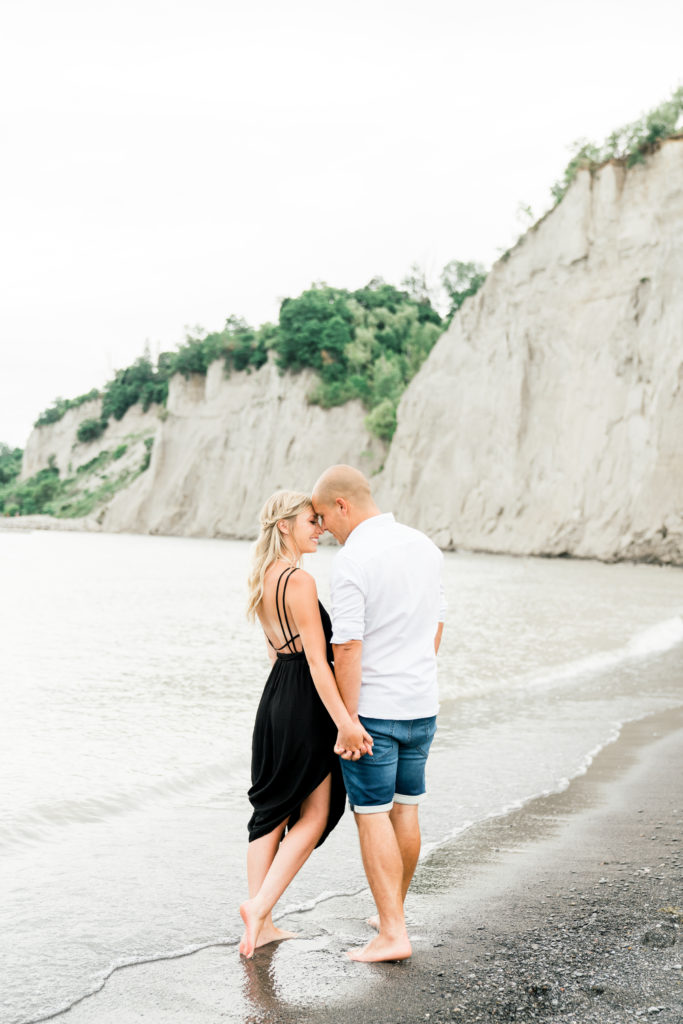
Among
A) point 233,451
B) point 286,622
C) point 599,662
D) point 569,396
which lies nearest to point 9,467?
point 233,451

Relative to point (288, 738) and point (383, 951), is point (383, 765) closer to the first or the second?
point (288, 738)

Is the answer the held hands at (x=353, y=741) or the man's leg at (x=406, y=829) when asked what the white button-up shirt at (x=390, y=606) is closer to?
the held hands at (x=353, y=741)

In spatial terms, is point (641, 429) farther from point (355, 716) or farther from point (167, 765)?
point (355, 716)

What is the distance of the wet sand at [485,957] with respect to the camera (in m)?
2.83

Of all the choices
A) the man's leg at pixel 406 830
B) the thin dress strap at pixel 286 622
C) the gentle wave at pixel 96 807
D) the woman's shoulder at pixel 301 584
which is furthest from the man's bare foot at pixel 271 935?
the gentle wave at pixel 96 807

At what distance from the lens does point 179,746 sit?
7.43m

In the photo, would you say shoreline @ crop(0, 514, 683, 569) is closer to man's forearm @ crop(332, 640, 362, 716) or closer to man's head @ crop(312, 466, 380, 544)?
man's head @ crop(312, 466, 380, 544)

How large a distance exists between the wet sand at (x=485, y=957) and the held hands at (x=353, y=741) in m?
0.71

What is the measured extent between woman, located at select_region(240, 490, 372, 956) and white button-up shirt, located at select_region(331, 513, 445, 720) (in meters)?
0.16

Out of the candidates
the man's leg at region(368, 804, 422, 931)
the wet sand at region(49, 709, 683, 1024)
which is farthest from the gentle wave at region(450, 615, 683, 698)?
the man's leg at region(368, 804, 422, 931)

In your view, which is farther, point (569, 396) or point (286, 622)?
point (569, 396)

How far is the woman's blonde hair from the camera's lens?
3557 millimetres

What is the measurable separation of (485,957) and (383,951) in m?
0.35

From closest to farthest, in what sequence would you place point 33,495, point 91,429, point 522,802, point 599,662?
point 522,802
point 599,662
point 33,495
point 91,429
